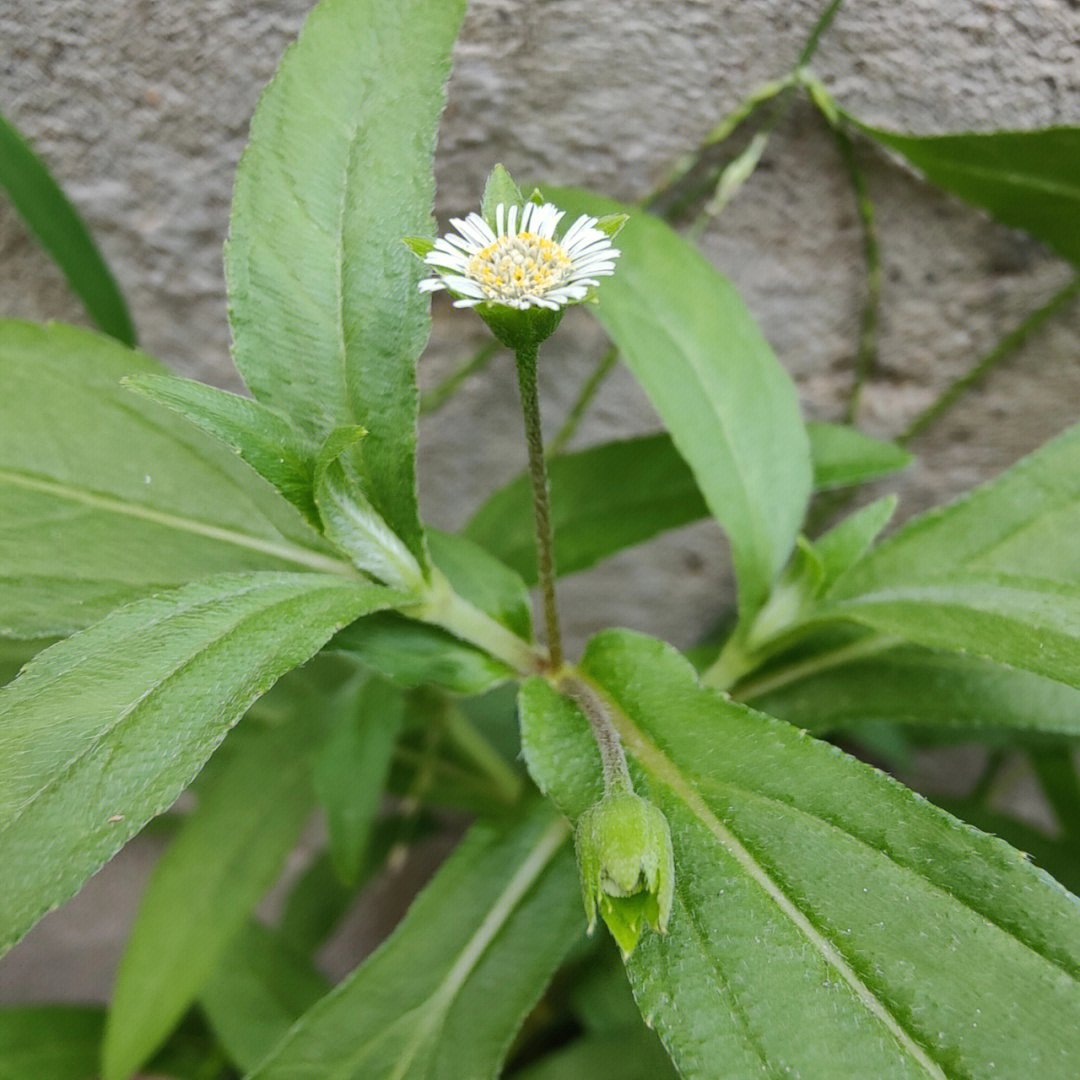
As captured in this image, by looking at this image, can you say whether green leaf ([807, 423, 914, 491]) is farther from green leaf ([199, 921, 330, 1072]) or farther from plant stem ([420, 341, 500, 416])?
green leaf ([199, 921, 330, 1072])

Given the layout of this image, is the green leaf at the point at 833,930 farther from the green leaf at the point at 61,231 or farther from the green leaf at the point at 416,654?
the green leaf at the point at 61,231

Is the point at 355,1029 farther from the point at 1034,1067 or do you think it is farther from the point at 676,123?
the point at 676,123

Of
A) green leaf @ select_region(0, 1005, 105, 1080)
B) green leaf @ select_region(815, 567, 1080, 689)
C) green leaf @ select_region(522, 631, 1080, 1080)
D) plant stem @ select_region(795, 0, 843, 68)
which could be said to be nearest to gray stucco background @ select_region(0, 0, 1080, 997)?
plant stem @ select_region(795, 0, 843, 68)

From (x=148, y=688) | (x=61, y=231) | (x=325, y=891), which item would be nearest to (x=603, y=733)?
(x=148, y=688)

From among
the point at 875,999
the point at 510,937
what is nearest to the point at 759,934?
the point at 875,999

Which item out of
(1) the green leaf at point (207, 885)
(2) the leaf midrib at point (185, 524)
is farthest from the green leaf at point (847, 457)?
(1) the green leaf at point (207, 885)
